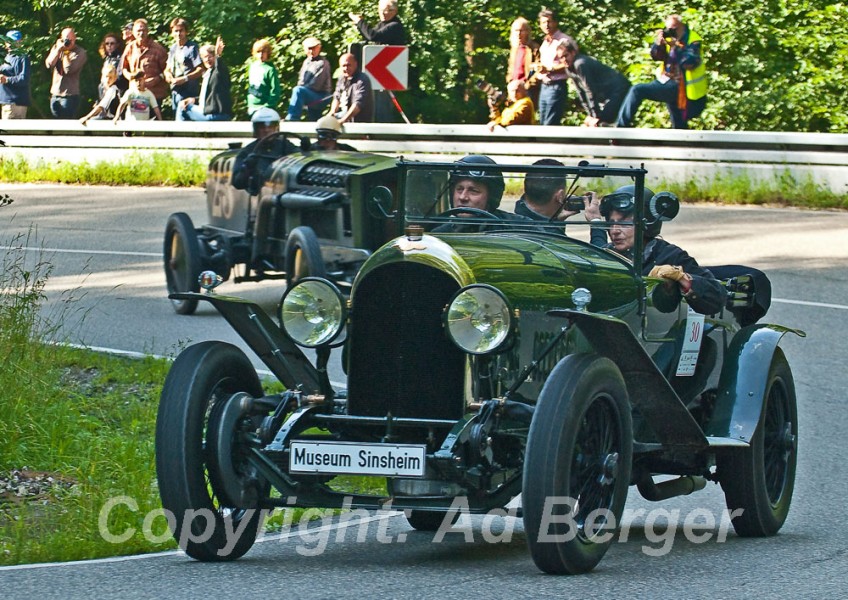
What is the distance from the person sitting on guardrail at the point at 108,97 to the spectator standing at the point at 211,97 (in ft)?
5.19

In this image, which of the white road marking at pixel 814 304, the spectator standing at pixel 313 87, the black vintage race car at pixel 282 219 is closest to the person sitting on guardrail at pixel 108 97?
the spectator standing at pixel 313 87

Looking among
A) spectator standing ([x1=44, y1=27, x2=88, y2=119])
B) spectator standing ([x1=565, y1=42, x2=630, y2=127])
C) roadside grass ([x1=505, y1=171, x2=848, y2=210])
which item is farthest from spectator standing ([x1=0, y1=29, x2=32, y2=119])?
roadside grass ([x1=505, y1=171, x2=848, y2=210])

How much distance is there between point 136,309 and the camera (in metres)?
14.6

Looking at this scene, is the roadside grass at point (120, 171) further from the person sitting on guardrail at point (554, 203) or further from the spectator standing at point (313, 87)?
the person sitting on guardrail at point (554, 203)

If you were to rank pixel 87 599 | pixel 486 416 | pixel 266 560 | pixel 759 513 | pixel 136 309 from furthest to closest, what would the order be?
pixel 136 309
pixel 759 513
pixel 266 560
pixel 486 416
pixel 87 599

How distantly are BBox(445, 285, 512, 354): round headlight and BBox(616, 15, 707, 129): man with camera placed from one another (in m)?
14.8

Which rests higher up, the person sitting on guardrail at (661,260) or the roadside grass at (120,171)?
the person sitting on guardrail at (661,260)

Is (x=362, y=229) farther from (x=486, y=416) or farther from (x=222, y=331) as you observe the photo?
(x=486, y=416)

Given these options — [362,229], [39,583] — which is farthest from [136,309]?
[39,583]

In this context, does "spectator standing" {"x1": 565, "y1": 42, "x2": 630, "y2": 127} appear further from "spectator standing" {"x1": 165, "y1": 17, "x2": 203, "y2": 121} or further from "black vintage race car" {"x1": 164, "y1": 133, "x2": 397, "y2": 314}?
"black vintage race car" {"x1": 164, "y1": 133, "x2": 397, "y2": 314}

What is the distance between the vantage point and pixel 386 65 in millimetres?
21984

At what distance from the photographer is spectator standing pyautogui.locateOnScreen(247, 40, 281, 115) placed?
22.0 m

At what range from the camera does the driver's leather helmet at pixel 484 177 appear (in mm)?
7527

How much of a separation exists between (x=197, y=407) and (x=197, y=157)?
1707 cm
